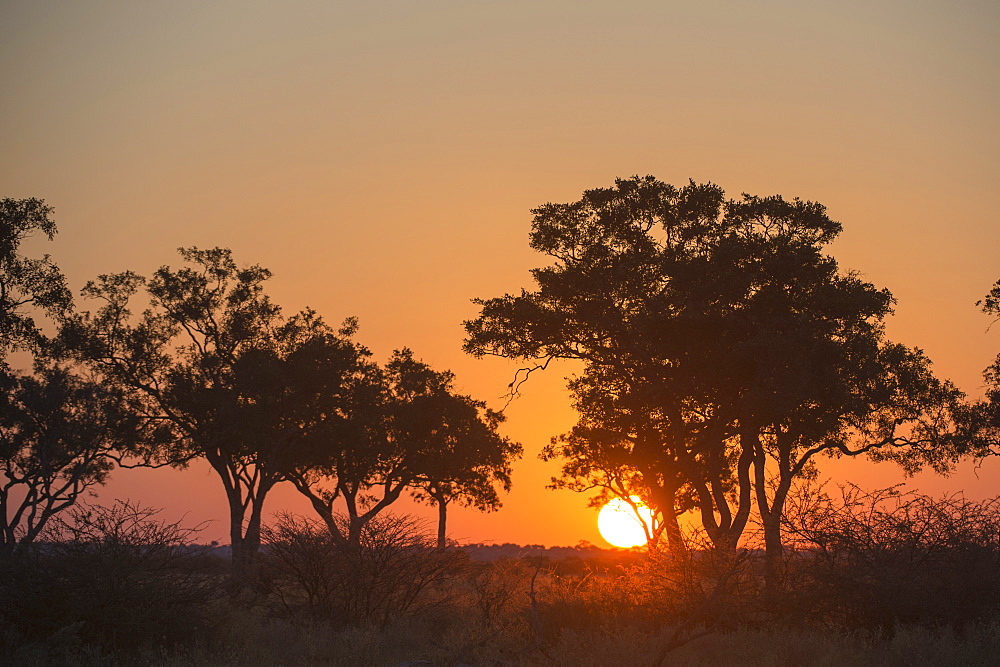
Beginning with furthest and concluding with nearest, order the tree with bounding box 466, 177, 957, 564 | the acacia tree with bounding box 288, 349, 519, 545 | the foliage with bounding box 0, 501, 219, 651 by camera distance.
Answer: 1. the acacia tree with bounding box 288, 349, 519, 545
2. the tree with bounding box 466, 177, 957, 564
3. the foliage with bounding box 0, 501, 219, 651

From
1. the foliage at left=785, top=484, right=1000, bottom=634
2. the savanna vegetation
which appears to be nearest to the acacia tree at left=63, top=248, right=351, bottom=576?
the savanna vegetation

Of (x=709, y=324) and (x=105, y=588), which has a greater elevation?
(x=709, y=324)

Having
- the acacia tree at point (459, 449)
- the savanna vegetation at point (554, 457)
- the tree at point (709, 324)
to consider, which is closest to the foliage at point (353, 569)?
the savanna vegetation at point (554, 457)

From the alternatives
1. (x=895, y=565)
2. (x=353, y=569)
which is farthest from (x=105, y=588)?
(x=895, y=565)

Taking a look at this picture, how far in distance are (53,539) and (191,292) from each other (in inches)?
1130

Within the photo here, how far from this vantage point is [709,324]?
32.3m

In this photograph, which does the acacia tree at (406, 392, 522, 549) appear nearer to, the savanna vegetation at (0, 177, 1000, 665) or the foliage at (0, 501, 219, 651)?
the savanna vegetation at (0, 177, 1000, 665)

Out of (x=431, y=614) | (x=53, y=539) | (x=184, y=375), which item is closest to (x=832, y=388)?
(x=431, y=614)

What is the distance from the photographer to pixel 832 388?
32.1 m

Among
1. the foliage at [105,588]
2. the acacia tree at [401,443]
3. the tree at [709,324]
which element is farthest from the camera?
the acacia tree at [401,443]

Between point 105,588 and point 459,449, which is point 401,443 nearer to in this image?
point 459,449

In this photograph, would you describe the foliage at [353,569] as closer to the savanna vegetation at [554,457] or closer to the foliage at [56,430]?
the savanna vegetation at [554,457]

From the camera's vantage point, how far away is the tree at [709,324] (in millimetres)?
31984

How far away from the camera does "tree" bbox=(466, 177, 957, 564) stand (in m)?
32.0
